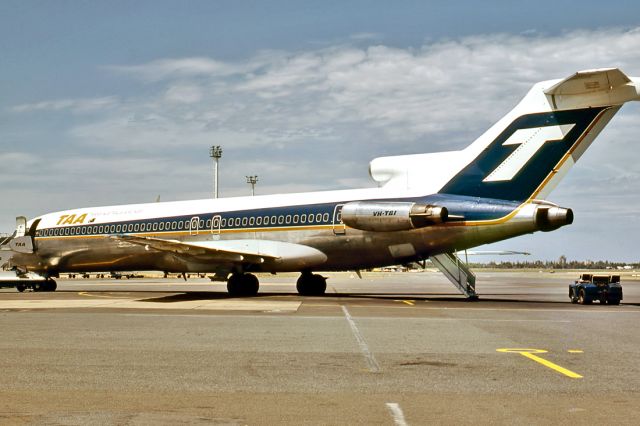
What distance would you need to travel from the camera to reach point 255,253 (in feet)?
103

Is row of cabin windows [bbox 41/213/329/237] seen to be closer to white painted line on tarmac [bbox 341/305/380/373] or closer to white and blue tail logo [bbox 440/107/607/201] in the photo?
white and blue tail logo [bbox 440/107/607/201]

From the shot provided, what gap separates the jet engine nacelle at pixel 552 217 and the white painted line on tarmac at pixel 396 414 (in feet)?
60.4

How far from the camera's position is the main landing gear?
130 ft

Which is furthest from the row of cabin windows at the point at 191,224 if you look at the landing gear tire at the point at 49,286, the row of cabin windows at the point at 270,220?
the landing gear tire at the point at 49,286

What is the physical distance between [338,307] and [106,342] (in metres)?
11.4

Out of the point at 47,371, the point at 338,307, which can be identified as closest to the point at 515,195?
the point at 338,307

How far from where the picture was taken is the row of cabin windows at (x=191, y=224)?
3050 cm

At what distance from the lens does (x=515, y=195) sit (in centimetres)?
2558

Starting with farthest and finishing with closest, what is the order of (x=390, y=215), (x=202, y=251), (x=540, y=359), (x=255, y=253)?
(x=255, y=253) → (x=202, y=251) → (x=390, y=215) → (x=540, y=359)

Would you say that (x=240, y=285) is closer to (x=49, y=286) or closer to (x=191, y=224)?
(x=191, y=224)

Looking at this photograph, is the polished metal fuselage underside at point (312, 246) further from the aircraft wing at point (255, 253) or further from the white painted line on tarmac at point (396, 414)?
the white painted line on tarmac at point (396, 414)

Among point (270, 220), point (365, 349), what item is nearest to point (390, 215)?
point (270, 220)

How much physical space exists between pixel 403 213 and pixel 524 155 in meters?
4.74

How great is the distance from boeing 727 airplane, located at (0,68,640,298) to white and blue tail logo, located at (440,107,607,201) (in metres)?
0.04
